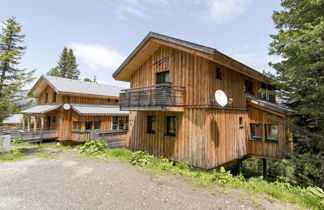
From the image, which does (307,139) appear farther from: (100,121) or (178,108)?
(100,121)

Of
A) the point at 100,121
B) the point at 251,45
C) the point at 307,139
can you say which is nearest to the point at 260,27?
the point at 251,45

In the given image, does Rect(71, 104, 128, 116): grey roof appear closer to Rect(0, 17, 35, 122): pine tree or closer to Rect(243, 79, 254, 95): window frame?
Rect(0, 17, 35, 122): pine tree

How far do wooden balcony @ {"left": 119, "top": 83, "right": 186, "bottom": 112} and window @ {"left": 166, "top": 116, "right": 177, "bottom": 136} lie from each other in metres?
1.28

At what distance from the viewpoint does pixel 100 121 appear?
20781 mm

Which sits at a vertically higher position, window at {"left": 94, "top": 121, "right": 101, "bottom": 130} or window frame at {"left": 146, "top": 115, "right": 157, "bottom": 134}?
window frame at {"left": 146, "top": 115, "right": 157, "bottom": 134}

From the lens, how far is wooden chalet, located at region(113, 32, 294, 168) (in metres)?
8.93

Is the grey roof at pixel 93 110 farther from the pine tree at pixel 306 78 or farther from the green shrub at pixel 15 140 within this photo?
the pine tree at pixel 306 78

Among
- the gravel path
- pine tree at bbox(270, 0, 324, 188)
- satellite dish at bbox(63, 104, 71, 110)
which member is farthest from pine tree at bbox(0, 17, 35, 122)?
pine tree at bbox(270, 0, 324, 188)

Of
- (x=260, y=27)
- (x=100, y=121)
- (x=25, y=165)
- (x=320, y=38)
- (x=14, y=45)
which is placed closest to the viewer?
(x=320, y=38)

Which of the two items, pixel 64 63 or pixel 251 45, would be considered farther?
pixel 64 63

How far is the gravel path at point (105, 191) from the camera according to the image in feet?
16.4

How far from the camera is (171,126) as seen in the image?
1066cm

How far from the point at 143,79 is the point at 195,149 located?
6.89 m

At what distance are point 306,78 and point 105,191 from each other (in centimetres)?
1220
